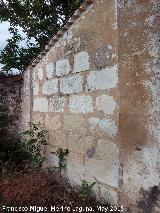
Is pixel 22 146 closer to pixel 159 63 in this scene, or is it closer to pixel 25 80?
pixel 25 80

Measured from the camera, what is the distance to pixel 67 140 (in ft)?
20.5

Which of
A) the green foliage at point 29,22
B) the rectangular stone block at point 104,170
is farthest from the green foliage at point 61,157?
the green foliage at point 29,22

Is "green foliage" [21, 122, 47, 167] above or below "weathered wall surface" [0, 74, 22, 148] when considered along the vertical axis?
below

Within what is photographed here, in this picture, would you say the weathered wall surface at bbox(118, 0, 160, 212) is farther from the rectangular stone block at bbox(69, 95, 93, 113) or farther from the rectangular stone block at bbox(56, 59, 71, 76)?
the rectangular stone block at bbox(56, 59, 71, 76)

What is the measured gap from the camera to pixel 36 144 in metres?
7.29

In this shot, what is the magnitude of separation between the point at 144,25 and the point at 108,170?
2.24 meters

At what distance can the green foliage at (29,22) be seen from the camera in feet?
40.5

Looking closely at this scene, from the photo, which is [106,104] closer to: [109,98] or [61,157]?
[109,98]

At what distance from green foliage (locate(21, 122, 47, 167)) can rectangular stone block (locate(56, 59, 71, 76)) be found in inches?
53.6

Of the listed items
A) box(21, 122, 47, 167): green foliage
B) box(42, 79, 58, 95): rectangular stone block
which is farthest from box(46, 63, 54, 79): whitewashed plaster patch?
box(21, 122, 47, 167): green foliage

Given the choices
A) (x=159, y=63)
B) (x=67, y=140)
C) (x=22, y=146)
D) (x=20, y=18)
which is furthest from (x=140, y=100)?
(x=20, y=18)

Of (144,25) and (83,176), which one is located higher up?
(144,25)

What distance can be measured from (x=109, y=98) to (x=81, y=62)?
1.08 meters

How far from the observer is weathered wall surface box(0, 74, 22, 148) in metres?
8.19
